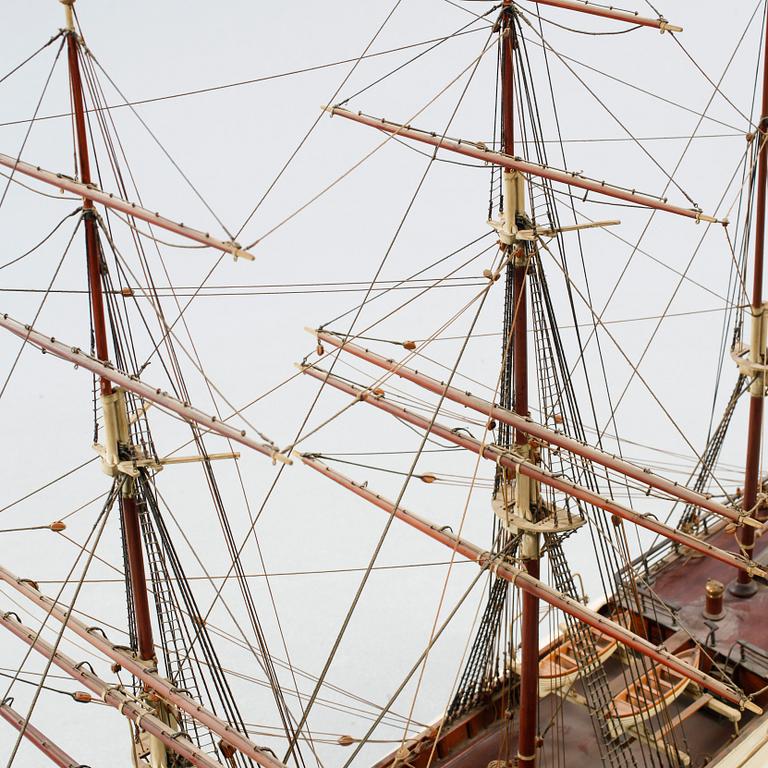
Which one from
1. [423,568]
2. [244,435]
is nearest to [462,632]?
[423,568]

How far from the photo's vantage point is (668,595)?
12.2m

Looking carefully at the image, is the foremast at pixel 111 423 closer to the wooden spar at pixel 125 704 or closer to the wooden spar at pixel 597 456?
the wooden spar at pixel 125 704

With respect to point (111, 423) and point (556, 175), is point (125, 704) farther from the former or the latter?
point (556, 175)

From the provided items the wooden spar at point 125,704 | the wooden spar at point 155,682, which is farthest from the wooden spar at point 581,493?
the wooden spar at point 125,704

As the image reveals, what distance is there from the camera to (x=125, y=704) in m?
8.77

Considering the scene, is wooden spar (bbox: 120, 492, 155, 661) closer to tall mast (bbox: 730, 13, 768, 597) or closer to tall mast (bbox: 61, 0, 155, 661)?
tall mast (bbox: 61, 0, 155, 661)

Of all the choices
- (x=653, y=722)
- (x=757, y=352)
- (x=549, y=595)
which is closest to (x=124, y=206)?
(x=549, y=595)

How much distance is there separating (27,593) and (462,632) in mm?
4772

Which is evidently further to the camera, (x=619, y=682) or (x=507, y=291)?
(x=619, y=682)

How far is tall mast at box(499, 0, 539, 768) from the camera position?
9.11m

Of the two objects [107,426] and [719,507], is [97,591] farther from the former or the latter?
[719,507]

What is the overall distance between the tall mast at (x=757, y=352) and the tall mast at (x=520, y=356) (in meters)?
2.21

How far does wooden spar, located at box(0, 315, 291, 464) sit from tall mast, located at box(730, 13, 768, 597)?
511 cm

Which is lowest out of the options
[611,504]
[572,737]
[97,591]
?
[572,737]
